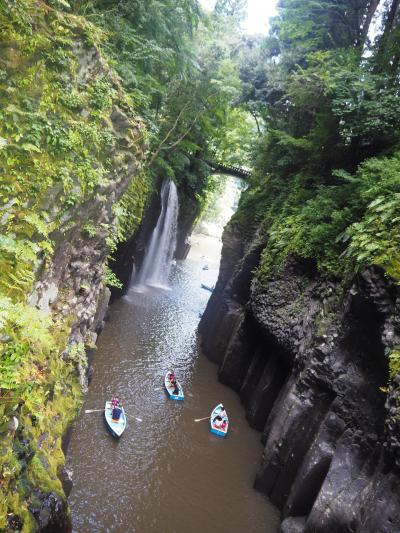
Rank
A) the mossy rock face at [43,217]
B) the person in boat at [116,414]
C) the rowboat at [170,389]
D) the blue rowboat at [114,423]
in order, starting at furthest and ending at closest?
1. the rowboat at [170,389]
2. the person in boat at [116,414]
3. the blue rowboat at [114,423]
4. the mossy rock face at [43,217]

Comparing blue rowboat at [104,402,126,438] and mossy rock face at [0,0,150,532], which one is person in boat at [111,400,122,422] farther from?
mossy rock face at [0,0,150,532]

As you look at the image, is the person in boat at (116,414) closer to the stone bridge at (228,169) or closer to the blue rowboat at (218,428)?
the blue rowboat at (218,428)

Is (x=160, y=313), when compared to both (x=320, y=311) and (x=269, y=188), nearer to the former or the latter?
(x=269, y=188)

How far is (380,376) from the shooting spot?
33.4 feet

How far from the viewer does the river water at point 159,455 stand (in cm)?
1025

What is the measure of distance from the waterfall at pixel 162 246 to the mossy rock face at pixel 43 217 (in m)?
19.5

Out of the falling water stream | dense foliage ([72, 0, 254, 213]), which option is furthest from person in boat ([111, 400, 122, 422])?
dense foliage ([72, 0, 254, 213])

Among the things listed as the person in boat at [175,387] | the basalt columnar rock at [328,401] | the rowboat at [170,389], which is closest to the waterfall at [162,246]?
the rowboat at [170,389]

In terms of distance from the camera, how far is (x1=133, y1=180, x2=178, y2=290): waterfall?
2969 centimetres

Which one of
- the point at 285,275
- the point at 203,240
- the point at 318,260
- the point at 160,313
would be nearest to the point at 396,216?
the point at 318,260

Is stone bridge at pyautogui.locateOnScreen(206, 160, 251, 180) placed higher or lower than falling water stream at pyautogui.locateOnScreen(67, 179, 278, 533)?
higher

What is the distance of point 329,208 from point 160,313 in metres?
14.8

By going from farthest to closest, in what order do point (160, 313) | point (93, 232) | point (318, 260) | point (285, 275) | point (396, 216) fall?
point (160, 313), point (285, 275), point (318, 260), point (396, 216), point (93, 232)

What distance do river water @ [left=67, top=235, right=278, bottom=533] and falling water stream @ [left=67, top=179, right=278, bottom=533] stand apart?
3cm
